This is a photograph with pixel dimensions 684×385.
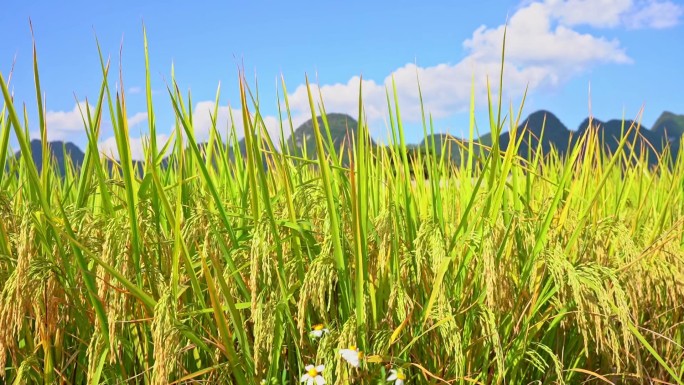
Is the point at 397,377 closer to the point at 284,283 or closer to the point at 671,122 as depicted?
the point at 284,283

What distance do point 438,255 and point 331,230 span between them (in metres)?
0.29

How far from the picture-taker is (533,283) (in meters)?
2.00

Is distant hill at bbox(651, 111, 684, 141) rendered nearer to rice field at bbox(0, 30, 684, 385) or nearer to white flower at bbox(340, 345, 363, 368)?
rice field at bbox(0, 30, 684, 385)

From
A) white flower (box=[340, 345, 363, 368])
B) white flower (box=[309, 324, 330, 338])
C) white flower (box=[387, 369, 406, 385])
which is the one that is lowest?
white flower (box=[387, 369, 406, 385])

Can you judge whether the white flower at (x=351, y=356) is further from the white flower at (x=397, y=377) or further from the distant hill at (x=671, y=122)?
the distant hill at (x=671, y=122)

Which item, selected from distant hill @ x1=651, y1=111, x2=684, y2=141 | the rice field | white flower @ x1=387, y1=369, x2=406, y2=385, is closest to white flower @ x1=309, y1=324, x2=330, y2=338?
the rice field

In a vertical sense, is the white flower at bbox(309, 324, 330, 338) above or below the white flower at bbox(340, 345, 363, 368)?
above

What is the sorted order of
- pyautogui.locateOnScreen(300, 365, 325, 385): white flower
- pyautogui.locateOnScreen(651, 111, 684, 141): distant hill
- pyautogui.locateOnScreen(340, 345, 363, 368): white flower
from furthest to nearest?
pyautogui.locateOnScreen(651, 111, 684, 141): distant hill < pyautogui.locateOnScreen(300, 365, 325, 385): white flower < pyautogui.locateOnScreen(340, 345, 363, 368): white flower

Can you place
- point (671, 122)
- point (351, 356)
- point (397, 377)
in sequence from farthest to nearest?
point (671, 122)
point (397, 377)
point (351, 356)

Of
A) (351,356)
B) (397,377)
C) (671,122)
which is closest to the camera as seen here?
(351,356)

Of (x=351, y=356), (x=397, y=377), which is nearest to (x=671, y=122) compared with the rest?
(x=397, y=377)

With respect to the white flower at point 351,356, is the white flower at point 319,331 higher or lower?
higher

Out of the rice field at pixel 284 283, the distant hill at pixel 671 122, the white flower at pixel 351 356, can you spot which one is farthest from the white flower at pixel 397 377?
the distant hill at pixel 671 122

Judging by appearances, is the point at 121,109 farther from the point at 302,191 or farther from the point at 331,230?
the point at 331,230
